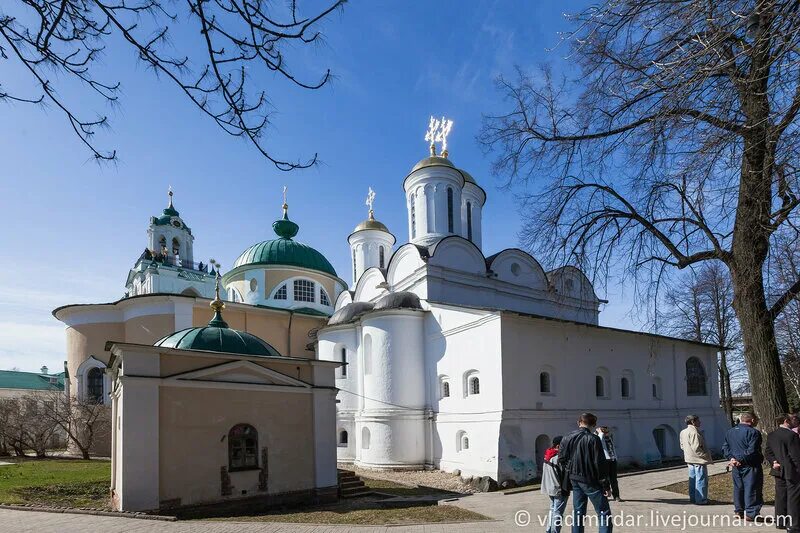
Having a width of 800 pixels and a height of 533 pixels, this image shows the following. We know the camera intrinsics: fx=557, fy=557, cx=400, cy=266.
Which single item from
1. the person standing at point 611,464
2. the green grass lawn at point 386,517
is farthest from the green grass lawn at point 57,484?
the person standing at point 611,464

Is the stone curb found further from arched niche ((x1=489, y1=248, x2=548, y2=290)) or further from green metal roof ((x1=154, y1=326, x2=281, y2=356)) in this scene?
arched niche ((x1=489, y1=248, x2=548, y2=290))

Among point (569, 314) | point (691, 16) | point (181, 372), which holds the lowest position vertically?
point (181, 372)

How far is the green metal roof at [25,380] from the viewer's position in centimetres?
4600

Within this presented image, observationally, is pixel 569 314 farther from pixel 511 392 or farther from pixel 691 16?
pixel 691 16

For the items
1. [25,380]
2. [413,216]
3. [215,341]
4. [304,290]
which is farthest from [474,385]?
[25,380]

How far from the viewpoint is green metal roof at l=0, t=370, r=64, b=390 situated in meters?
46.0

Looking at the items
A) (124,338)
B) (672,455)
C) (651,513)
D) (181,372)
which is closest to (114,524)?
(181,372)

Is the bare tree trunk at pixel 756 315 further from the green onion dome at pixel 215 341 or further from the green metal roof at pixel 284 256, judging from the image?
the green metal roof at pixel 284 256

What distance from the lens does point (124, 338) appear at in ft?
80.9

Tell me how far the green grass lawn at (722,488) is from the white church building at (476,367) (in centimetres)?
479

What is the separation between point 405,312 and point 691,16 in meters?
16.1

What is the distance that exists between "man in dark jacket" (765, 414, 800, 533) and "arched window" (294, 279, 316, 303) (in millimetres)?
26218

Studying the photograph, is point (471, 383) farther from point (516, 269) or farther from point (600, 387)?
point (516, 269)

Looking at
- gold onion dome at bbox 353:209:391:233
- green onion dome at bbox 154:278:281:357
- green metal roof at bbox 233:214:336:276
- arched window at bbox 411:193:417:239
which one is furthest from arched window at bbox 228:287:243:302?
green onion dome at bbox 154:278:281:357
